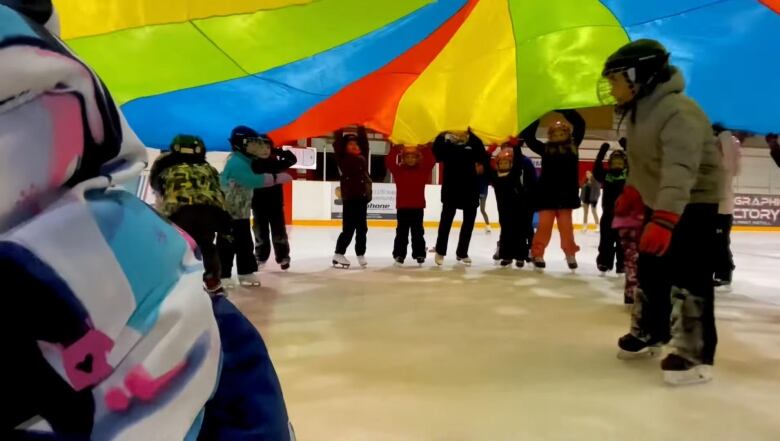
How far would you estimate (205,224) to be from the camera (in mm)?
2459

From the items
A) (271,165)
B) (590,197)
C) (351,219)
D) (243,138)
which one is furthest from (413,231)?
(590,197)

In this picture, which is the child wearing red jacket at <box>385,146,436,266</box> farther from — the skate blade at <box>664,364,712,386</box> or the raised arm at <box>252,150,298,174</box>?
the skate blade at <box>664,364,712,386</box>

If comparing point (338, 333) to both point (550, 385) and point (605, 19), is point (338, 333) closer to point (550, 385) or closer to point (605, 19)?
point (550, 385)

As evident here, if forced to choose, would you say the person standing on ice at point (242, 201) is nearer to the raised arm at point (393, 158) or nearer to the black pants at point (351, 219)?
the black pants at point (351, 219)

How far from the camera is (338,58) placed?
2334mm

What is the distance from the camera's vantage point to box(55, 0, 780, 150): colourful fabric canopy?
1.85 m

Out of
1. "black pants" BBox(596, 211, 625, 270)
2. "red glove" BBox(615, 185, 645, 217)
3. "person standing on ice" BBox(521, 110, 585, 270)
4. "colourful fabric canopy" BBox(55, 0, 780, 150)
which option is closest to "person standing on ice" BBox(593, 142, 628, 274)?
"black pants" BBox(596, 211, 625, 270)

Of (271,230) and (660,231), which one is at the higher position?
(660,231)

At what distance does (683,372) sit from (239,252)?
2.27m

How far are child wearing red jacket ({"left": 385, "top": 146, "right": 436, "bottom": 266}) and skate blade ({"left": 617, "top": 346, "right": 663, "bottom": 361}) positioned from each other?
2.33 meters

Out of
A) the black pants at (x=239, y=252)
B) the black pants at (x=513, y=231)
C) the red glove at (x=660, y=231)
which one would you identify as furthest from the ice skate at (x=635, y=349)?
the black pants at (x=513, y=231)

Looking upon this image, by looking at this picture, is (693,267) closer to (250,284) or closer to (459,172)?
(250,284)

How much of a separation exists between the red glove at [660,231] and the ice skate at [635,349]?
38 centimetres

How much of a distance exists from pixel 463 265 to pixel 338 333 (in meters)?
2.16
